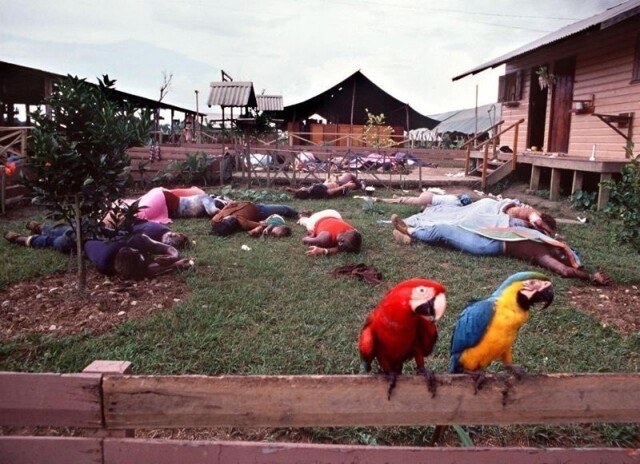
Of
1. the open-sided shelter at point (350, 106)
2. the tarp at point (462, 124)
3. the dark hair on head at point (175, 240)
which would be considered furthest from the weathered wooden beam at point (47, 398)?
the tarp at point (462, 124)

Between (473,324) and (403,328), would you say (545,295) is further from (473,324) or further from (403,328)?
(403,328)

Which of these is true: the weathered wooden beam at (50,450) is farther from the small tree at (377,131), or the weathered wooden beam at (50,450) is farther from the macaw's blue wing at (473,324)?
the small tree at (377,131)

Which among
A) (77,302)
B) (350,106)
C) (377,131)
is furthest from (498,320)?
(350,106)

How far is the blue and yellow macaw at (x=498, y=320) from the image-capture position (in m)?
2.05

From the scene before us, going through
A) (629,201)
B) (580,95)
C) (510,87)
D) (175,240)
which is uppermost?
(510,87)

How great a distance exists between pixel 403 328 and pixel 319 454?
23.5 inches

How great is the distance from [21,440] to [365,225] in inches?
269

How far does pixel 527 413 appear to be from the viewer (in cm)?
186

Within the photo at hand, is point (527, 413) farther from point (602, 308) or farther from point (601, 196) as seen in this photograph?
point (601, 196)

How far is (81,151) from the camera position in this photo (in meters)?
4.36

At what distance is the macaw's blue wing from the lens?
7.14 ft

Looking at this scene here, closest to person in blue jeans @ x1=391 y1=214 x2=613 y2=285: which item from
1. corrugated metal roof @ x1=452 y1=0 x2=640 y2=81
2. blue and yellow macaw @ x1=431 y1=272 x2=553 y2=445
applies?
blue and yellow macaw @ x1=431 y1=272 x2=553 y2=445

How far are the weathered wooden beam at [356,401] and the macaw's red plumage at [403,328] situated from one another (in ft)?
0.27

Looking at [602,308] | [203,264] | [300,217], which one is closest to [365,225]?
[300,217]
